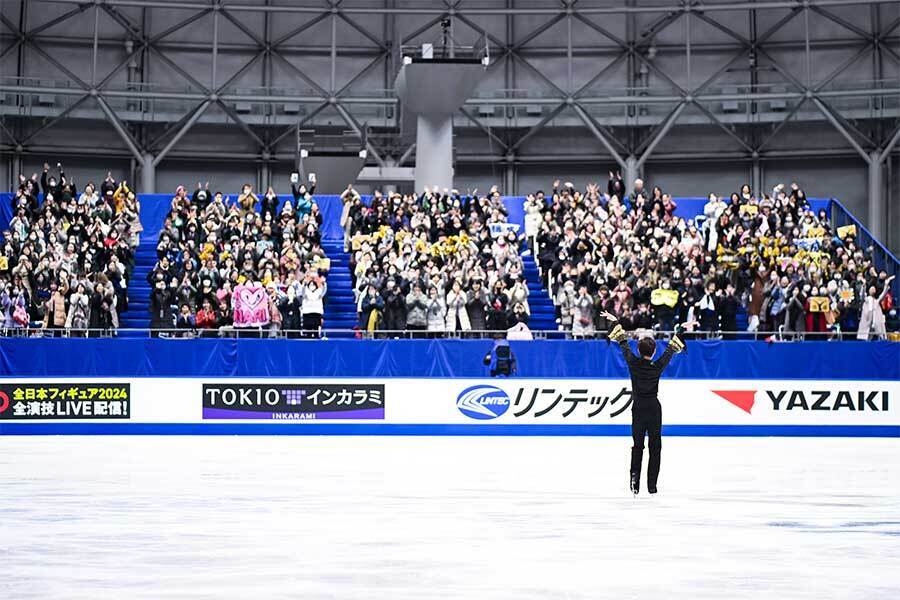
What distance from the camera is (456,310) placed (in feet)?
90.0

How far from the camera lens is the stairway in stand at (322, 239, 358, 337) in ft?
99.2

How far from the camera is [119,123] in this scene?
44438 millimetres

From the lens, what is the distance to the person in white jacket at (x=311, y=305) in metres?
27.2

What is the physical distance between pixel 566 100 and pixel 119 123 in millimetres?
16302

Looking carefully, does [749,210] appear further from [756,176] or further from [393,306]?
[756,176]

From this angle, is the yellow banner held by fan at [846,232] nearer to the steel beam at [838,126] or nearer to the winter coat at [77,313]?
the steel beam at [838,126]

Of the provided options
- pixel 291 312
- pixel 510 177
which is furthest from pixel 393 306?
pixel 510 177

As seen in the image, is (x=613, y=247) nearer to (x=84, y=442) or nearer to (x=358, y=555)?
(x=84, y=442)

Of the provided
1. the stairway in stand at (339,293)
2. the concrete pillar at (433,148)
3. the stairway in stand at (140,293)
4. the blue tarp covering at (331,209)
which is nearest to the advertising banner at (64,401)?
the stairway in stand at (140,293)

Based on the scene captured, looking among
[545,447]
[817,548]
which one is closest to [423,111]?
[545,447]

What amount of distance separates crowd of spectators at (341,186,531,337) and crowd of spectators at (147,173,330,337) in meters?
1.21

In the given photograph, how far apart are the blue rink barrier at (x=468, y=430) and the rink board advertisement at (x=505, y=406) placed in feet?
0.07

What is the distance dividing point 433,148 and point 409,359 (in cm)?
1326

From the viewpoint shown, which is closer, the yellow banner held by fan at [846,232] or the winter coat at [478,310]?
the winter coat at [478,310]
